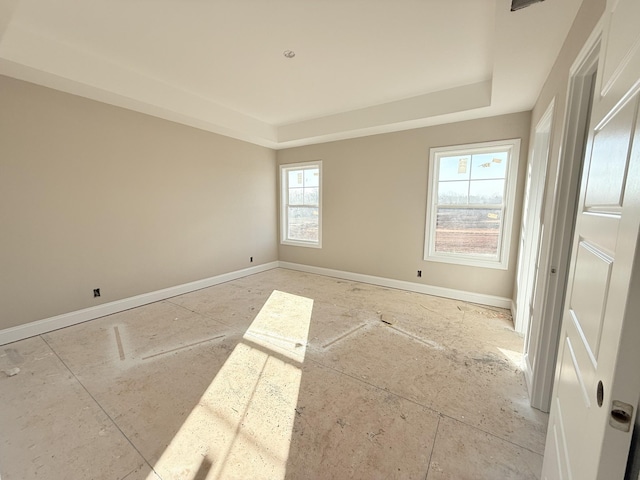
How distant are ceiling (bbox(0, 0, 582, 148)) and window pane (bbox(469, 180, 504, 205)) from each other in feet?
2.84

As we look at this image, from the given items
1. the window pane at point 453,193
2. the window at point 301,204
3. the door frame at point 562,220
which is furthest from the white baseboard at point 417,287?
the door frame at point 562,220

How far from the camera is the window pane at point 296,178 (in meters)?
5.31

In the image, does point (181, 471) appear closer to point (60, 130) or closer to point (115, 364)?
point (115, 364)

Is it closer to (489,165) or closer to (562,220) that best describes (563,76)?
(562,220)

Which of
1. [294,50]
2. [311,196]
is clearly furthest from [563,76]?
[311,196]

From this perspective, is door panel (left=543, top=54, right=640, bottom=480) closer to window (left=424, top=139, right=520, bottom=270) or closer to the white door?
the white door

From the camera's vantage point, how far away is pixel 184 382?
206 cm

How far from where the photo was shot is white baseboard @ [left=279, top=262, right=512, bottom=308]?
3.60m

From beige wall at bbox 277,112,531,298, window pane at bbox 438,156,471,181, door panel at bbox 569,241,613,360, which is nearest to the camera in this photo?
door panel at bbox 569,241,613,360

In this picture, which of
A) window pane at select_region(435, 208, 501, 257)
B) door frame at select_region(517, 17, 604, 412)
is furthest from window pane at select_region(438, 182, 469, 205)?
door frame at select_region(517, 17, 604, 412)

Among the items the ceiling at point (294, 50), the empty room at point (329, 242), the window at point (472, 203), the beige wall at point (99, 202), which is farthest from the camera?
the window at point (472, 203)

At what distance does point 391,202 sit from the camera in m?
4.23

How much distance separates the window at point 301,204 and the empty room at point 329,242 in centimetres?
23

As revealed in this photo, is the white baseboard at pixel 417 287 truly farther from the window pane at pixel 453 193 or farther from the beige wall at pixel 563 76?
the beige wall at pixel 563 76
